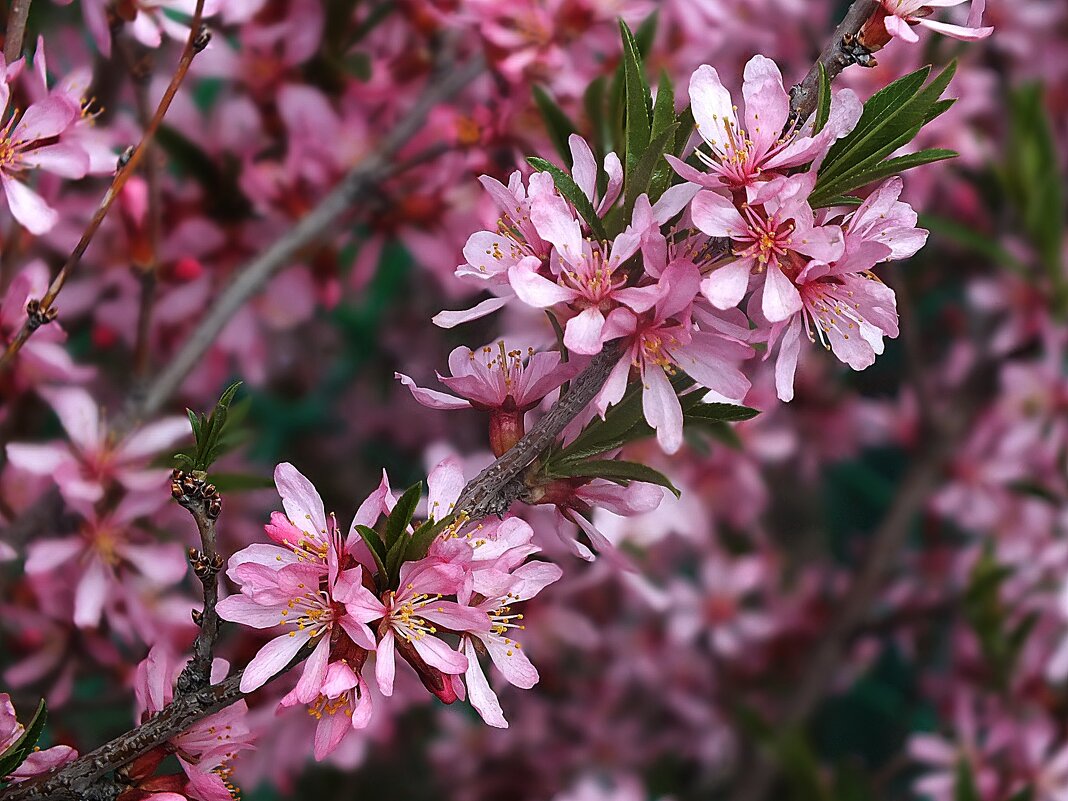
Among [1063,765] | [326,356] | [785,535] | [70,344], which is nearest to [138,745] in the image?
[70,344]

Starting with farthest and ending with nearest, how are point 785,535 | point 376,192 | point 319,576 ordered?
point 785,535
point 376,192
point 319,576

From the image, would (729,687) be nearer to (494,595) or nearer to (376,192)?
(376,192)

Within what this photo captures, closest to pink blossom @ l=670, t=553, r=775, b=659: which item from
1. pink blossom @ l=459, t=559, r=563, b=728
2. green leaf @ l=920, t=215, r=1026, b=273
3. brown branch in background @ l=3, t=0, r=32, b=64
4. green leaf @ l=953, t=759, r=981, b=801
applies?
green leaf @ l=953, t=759, r=981, b=801

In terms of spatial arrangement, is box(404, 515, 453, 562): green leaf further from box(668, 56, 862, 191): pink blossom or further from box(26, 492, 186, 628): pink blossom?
box(26, 492, 186, 628): pink blossom

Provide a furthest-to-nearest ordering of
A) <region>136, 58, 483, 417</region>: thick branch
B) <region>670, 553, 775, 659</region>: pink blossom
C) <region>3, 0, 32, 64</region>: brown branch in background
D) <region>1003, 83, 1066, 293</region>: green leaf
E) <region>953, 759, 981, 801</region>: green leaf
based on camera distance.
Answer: <region>670, 553, 775, 659</region>: pink blossom
<region>1003, 83, 1066, 293</region>: green leaf
<region>953, 759, 981, 801</region>: green leaf
<region>136, 58, 483, 417</region>: thick branch
<region>3, 0, 32, 64</region>: brown branch in background

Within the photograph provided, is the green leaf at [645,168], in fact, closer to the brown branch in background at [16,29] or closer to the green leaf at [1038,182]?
the brown branch in background at [16,29]

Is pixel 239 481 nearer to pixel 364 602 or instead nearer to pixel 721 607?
pixel 364 602
